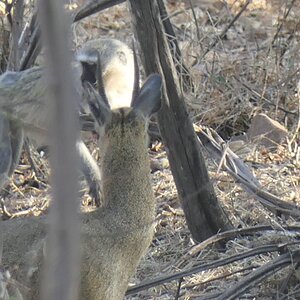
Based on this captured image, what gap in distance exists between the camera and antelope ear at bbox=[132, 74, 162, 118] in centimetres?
317

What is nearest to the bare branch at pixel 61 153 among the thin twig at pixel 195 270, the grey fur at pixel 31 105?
the thin twig at pixel 195 270

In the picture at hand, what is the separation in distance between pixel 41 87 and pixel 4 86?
361 millimetres

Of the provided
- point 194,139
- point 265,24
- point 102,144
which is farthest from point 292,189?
point 265,24

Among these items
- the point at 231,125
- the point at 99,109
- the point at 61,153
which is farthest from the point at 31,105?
the point at 61,153

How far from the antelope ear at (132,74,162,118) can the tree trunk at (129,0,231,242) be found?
0.51 m

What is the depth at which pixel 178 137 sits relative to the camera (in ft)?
13.6

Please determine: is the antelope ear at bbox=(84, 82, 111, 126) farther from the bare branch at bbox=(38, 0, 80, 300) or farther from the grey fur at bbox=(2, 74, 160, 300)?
the bare branch at bbox=(38, 0, 80, 300)

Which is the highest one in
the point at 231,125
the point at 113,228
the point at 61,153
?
the point at 61,153

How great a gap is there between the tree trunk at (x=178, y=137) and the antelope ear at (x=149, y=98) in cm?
Result: 51

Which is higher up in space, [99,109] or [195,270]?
[99,109]

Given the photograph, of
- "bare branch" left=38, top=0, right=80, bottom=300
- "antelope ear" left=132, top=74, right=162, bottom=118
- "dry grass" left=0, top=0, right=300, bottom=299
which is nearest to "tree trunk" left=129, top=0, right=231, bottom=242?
"dry grass" left=0, top=0, right=300, bottom=299

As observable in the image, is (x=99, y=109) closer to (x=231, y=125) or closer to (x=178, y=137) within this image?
(x=178, y=137)

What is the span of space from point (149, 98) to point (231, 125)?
137 inches

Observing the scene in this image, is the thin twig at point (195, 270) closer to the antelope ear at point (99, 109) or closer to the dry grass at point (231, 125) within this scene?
the dry grass at point (231, 125)
